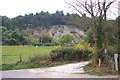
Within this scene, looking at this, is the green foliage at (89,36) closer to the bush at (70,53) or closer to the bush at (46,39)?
the bush at (70,53)

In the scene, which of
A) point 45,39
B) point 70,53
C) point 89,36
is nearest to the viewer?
point 70,53

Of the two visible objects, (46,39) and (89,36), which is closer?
(89,36)

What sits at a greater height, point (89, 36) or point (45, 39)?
point (45, 39)

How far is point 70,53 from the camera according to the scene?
803 inches

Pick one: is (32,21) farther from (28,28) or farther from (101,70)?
(101,70)

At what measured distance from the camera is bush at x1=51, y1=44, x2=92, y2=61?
1986 centimetres

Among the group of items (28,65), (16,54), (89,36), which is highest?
(89,36)

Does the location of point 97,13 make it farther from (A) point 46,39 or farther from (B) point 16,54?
(A) point 46,39

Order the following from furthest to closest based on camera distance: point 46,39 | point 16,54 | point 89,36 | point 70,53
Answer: point 46,39 < point 16,54 < point 89,36 < point 70,53

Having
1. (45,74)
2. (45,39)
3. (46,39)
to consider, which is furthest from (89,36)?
(46,39)

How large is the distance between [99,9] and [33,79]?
6.71 m

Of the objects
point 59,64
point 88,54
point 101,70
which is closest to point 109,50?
point 101,70

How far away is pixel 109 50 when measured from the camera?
16.5m

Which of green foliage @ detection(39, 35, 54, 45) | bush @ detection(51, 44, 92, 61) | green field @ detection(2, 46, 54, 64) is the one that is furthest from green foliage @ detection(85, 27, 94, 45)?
green foliage @ detection(39, 35, 54, 45)
